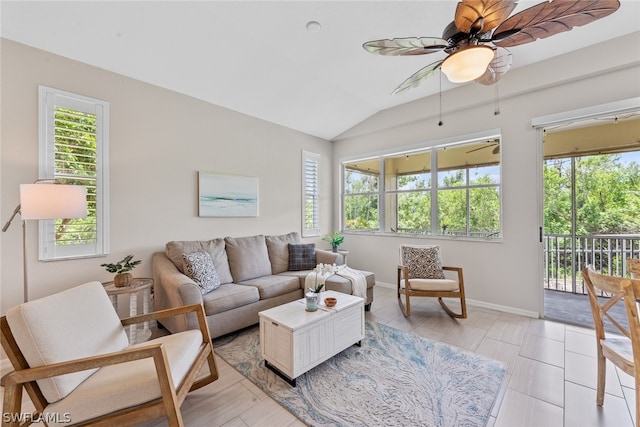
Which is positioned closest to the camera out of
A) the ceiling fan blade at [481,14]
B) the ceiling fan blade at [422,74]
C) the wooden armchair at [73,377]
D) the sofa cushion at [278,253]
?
the wooden armchair at [73,377]

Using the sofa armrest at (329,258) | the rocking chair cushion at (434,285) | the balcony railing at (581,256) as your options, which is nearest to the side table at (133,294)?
the sofa armrest at (329,258)

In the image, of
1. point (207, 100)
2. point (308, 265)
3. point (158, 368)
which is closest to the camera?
point (158, 368)

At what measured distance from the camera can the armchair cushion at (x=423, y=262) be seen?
3443 millimetres

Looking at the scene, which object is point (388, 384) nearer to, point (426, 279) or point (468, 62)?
point (426, 279)

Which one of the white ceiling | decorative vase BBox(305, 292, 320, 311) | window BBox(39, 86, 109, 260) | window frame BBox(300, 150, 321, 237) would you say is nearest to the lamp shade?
window BBox(39, 86, 109, 260)

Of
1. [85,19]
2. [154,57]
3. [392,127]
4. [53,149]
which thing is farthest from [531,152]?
[53,149]

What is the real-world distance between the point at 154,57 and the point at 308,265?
10.0 feet

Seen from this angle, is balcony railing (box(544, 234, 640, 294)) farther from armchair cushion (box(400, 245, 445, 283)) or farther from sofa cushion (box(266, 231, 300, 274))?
sofa cushion (box(266, 231, 300, 274))

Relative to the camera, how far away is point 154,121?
10.1 feet

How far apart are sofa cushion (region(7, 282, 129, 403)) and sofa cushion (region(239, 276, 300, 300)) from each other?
1417 millimetres

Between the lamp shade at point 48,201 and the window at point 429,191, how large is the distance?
409 cm

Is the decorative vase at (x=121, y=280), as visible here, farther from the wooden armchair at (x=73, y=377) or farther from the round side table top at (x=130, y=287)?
the wooden armchair at (x=73, y=377)

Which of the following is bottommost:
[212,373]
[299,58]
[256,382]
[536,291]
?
[256,382]

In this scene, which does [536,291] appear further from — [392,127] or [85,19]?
[85,19]
